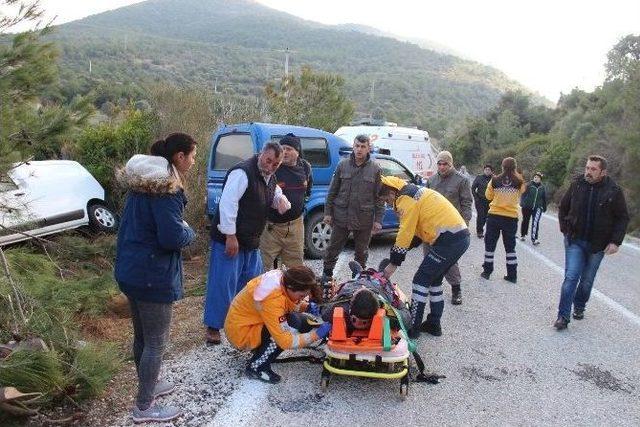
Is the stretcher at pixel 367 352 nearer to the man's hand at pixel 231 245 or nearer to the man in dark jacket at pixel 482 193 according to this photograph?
the man's hand at pixel 231 245

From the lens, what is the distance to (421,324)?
17.3ft

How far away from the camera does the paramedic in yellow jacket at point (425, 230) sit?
491 centimetres

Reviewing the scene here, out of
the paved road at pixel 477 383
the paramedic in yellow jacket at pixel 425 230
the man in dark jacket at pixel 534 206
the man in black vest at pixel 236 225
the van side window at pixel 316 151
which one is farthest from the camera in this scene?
the man in dark jacket at pixel 534 206

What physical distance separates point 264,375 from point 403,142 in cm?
960

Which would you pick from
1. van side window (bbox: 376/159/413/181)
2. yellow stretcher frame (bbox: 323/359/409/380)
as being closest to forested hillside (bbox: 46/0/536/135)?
van side window (bbox: 376/159/413/181)

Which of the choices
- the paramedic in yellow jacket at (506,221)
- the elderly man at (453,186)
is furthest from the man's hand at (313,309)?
the paramedic in yellow jacket at (506,221)

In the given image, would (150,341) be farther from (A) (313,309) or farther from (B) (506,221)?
(B) (506,221)

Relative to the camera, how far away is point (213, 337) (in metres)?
4.77

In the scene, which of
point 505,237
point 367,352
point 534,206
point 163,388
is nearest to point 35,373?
point 163,388

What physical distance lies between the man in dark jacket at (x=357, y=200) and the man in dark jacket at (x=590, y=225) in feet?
6.74

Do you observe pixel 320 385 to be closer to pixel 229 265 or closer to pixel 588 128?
pixel 229 265

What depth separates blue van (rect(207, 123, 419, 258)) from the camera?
7.83 m

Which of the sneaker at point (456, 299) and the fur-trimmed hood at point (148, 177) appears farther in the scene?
the sneaker at point (456, 299)

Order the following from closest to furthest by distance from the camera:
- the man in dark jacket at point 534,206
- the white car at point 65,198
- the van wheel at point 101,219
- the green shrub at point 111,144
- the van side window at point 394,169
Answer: the white car at point 65,198 → the van wheel at point 101,219 → the van side window at point 394,169 → the green shrub at point 111,144 → the man in dark jacket at point 534,206
